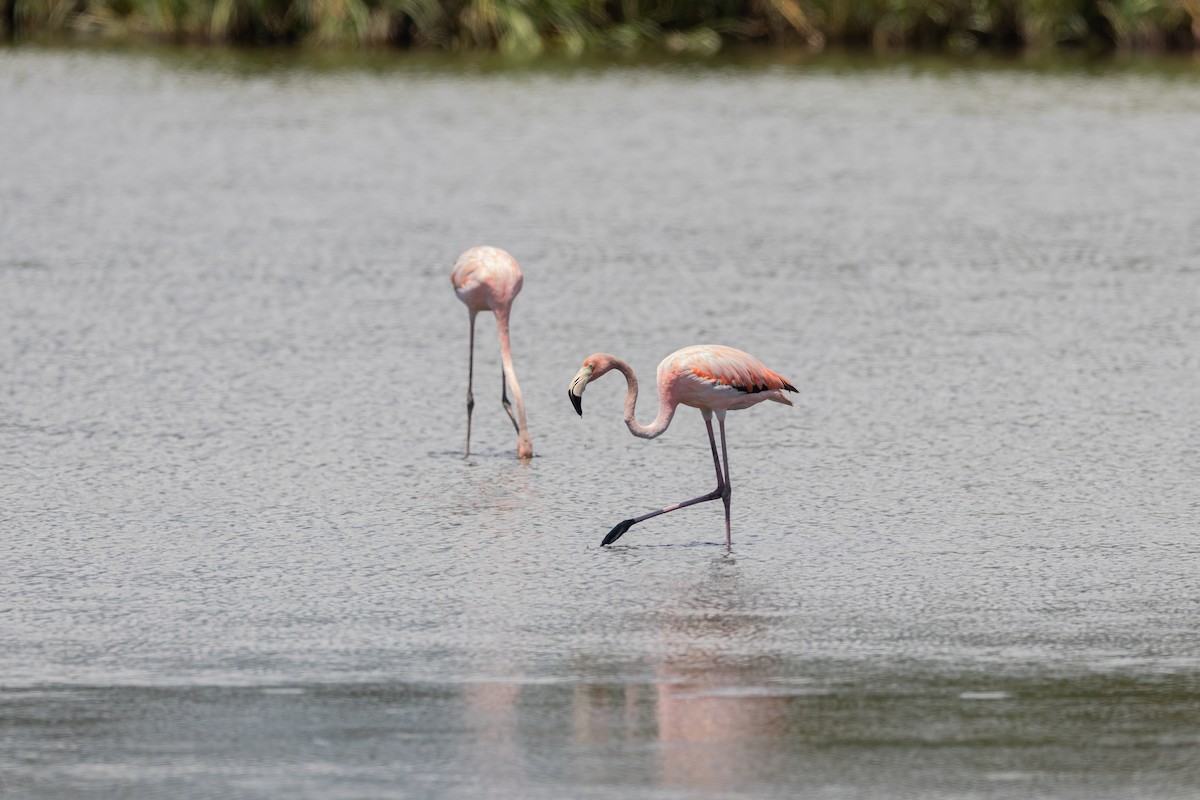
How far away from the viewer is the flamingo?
5711 mm

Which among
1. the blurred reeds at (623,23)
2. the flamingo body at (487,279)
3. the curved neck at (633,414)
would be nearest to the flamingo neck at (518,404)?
the flamingo body at (487,279)

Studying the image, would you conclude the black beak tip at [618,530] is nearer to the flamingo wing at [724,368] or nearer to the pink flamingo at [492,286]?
the flamingo wing at [724,368]

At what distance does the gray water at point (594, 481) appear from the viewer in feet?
13.5

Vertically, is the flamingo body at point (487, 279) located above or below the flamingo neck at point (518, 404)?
above

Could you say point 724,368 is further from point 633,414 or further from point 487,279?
point 487,279

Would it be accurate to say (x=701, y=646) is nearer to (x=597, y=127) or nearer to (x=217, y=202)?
(x=217, y=202)

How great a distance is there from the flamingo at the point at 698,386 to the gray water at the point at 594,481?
20 centimetres

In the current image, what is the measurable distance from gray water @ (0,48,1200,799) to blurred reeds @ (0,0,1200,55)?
6.37m

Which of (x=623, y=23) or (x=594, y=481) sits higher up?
(x=623, y=23)

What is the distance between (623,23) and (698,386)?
53.3ft

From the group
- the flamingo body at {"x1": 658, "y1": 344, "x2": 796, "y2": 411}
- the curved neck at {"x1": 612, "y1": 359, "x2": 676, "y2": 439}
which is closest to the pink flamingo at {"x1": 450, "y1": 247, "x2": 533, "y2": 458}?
the curved neck at {"x1": 612, "y1": 359, "x2": 676, "y2": 439}

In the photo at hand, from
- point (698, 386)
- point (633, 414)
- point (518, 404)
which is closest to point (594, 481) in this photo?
point (518, 404)

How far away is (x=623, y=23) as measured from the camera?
845 inches

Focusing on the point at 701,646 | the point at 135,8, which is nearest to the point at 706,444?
the point at 701,646
